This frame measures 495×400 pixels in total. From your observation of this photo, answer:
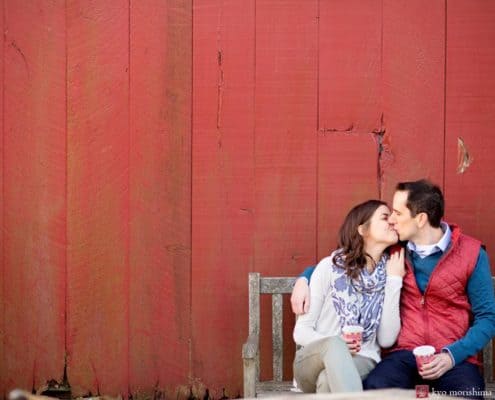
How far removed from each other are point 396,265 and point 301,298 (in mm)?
410

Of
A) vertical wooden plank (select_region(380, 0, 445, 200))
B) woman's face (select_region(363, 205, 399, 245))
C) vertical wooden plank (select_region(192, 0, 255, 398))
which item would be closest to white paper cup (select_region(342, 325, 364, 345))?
woman's face (select_region(363, 205, 399, 245))

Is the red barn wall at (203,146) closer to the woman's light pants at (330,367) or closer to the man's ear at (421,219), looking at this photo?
the man's ear at (421,219)

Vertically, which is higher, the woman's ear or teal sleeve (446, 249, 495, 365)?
the woman's ear

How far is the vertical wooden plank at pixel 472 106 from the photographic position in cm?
430

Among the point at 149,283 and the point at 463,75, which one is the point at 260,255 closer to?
the point at 149,283

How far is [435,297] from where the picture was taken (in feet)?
12.8

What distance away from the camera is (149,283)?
4375mm

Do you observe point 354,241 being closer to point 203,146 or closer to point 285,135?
point 285,135

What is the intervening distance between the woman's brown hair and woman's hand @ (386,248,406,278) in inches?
3.8

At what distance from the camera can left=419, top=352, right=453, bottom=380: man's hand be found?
12.1 feet

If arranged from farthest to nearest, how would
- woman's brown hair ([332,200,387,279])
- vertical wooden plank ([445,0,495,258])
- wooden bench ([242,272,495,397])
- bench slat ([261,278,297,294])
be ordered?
1. vertical wooden plank ([445,0,495,258])
2. bench slat ([261,278,297,294])
3. wooden bench ([242,272,495,397])
4. woman's brown hair ([332,200,387,279])

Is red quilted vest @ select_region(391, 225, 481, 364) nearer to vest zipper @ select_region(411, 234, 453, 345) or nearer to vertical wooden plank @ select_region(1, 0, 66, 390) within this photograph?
vest zipper @ select_region(411, 234, 453, 345)

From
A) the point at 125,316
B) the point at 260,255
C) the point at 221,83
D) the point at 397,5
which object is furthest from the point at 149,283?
the point at 397,5

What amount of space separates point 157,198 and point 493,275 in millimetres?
1551
